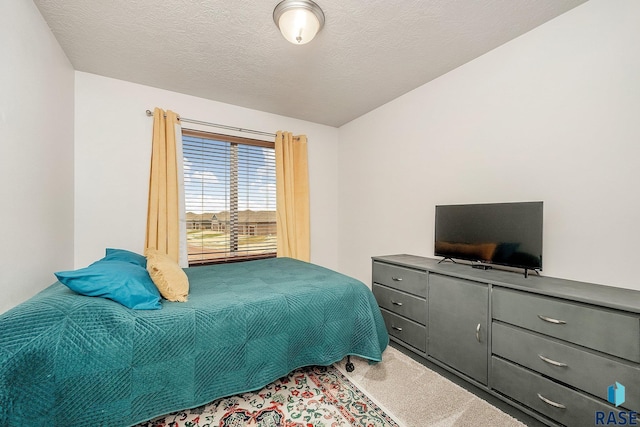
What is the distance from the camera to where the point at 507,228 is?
197 cm

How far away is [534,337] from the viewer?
1.57 m

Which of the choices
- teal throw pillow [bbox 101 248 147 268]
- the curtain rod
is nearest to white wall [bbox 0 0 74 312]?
teal throw pillow [bbox 101 248 147 268]

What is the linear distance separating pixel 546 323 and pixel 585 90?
1.52m

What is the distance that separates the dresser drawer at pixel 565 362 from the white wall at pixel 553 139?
1.94 feet

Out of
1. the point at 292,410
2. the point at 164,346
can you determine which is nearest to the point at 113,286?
the point at 164,346

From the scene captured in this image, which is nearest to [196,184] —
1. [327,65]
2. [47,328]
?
[327,65]

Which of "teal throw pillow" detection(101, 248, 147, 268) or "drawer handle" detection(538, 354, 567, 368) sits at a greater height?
"teal throw pillow" detection(101, 248, 147, 268)

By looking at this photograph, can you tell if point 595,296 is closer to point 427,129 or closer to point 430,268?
point 430,268

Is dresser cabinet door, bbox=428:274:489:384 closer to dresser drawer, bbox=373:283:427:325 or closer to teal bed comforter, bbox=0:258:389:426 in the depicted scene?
dresser drawer, bbox=373:283:427:325

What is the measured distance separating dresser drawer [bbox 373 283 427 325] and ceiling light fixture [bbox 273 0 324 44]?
2.22 m

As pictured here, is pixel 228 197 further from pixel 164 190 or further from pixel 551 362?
pixel 551 362

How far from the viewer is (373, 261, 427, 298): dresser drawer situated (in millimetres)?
2248

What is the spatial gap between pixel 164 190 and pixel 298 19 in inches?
85.8

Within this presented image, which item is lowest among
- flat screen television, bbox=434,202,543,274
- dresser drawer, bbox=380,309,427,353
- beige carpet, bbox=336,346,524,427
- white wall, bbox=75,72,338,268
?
beige carpet, bbox=336,346,524,427
